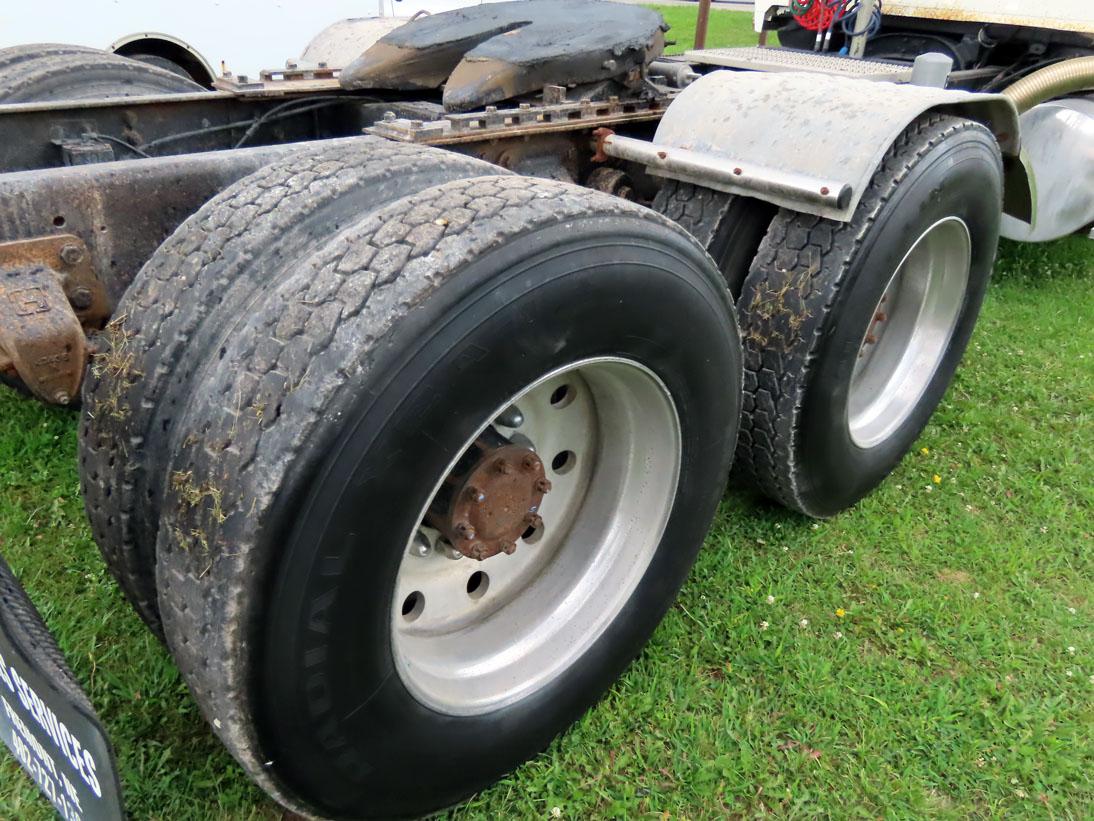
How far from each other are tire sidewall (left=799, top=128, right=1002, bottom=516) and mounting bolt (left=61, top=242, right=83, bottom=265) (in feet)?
5.88

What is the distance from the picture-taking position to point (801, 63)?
371 centimetres

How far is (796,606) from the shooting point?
2.68 metres

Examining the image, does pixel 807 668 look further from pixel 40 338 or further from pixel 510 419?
pixel 40 338

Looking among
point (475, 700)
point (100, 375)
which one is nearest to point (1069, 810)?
point (475, 700)

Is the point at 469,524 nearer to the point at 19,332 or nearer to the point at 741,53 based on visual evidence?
the point at 19,332

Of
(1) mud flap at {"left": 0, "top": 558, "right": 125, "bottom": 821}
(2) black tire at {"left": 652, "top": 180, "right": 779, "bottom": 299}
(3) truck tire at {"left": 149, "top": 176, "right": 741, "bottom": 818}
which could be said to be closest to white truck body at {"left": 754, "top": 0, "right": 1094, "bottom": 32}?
(2) black tire at {"left": 652, "top": 180, "right": 779, "bottom": 299}

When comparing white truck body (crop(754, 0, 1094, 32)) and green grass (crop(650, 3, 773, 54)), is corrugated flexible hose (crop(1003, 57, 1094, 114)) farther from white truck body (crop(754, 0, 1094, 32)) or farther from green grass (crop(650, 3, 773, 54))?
green grass (crop(650, 3, 773, 54))

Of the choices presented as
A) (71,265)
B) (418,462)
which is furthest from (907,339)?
(71,265)

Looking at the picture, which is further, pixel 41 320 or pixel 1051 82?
pixel 1051 82

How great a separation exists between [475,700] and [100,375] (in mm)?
985

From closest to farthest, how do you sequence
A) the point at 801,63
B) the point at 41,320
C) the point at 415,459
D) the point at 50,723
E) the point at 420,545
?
the point at 50,723 → the point at 415,459 → the point at 41,320 → the point at 420,545 → the point at 801,63

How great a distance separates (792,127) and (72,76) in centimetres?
247

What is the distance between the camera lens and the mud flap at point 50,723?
1260 millimetres

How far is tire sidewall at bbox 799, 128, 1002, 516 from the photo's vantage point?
2436 mm
